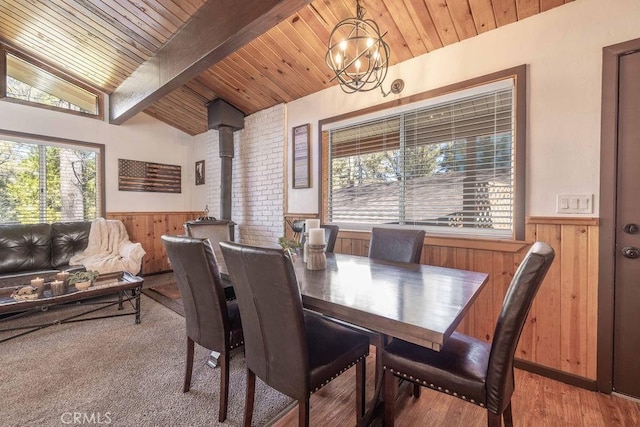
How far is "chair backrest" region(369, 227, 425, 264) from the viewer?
2.05m

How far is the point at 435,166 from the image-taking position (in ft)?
8.18

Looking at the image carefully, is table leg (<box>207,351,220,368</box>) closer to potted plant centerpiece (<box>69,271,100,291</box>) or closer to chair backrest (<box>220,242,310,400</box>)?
chair backrest (<box>220,242,310,400</box>)

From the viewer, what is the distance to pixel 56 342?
238 centimetres

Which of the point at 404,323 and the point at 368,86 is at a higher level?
the point at 368,86

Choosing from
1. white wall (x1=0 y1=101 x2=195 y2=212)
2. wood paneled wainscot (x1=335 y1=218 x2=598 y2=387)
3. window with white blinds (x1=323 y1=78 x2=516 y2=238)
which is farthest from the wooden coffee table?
wood paneled wainscot (x1=335 y1=218 x2=598 y2=387)

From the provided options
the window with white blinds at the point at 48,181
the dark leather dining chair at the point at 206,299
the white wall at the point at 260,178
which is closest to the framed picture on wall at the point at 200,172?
the white wall at the point at 260,178

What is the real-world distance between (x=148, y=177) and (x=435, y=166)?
4499mm

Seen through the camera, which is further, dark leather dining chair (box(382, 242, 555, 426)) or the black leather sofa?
the black leather sofa

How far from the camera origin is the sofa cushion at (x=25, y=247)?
10.3 feet

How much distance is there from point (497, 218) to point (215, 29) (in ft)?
8.75

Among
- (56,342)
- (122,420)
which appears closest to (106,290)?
(56,342)

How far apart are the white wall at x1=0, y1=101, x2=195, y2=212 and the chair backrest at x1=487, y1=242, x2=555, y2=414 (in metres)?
5.11

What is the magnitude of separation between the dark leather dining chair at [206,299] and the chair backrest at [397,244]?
116 cm

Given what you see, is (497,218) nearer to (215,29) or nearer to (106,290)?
(215,29)
